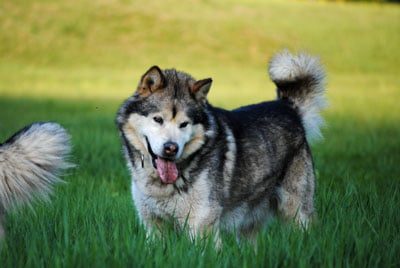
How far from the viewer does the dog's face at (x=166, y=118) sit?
5.74 meters

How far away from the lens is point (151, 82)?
19.5 ft

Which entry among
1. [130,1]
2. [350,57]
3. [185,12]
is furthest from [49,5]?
[350,57]

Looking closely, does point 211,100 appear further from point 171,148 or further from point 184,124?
point 171,148

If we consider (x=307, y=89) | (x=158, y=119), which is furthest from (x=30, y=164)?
(x=307, y=89)

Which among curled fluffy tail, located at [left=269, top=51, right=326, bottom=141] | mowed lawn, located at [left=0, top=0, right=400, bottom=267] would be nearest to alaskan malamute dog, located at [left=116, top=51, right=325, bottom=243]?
mowed lawn, located at [left=0, top=0, right=400, bottom=267]

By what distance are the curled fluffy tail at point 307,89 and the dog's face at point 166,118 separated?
5.38 feet

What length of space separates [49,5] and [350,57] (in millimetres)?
18112

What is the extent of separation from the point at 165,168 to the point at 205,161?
1.16 ft

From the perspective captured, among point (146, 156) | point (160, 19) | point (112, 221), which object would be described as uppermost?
point (160, 19)

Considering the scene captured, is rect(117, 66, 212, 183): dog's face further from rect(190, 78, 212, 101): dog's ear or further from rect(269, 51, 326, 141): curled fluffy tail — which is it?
rect(269, 51, 326, 141): curled fluffy tail

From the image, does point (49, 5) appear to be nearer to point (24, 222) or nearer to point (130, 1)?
point (130, 1)

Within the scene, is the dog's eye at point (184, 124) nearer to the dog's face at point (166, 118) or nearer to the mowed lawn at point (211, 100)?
the dog's face at point (166, 118)

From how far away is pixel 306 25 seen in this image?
45.4 metres

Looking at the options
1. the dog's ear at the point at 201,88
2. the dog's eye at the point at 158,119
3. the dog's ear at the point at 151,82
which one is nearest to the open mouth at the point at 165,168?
the dog's eye at the point at 158,119
